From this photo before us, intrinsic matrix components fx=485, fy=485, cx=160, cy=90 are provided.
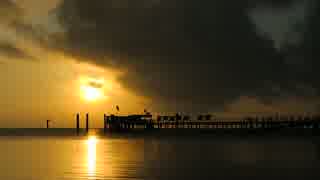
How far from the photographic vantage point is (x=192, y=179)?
2916 centimetres

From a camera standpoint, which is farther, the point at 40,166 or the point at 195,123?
the point at 195,123

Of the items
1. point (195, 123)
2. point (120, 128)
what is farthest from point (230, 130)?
point (120, 128)

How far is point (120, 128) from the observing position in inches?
6860

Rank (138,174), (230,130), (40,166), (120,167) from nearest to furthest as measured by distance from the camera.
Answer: (138,174) → (120,167) → (40,166) → (230,130)

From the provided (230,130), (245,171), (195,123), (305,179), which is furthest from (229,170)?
(195,123)

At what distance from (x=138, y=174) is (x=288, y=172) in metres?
10.1

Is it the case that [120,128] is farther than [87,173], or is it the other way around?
[120,128]

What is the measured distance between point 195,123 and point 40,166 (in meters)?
145

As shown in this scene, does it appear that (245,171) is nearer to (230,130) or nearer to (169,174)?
(169,174)

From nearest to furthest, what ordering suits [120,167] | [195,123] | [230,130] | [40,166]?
1. [120,167]
2. [40,166]
3. [230,130]
4. [195,123]

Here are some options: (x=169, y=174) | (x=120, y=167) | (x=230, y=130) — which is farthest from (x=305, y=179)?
(x=230, y=130)

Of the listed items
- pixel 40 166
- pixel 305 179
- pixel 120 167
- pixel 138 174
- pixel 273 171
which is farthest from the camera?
pixel 40 166

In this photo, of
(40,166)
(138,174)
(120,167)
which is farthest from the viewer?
(40,166)

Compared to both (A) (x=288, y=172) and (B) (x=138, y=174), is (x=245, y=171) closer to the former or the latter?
(A) (x=288, y=172)
